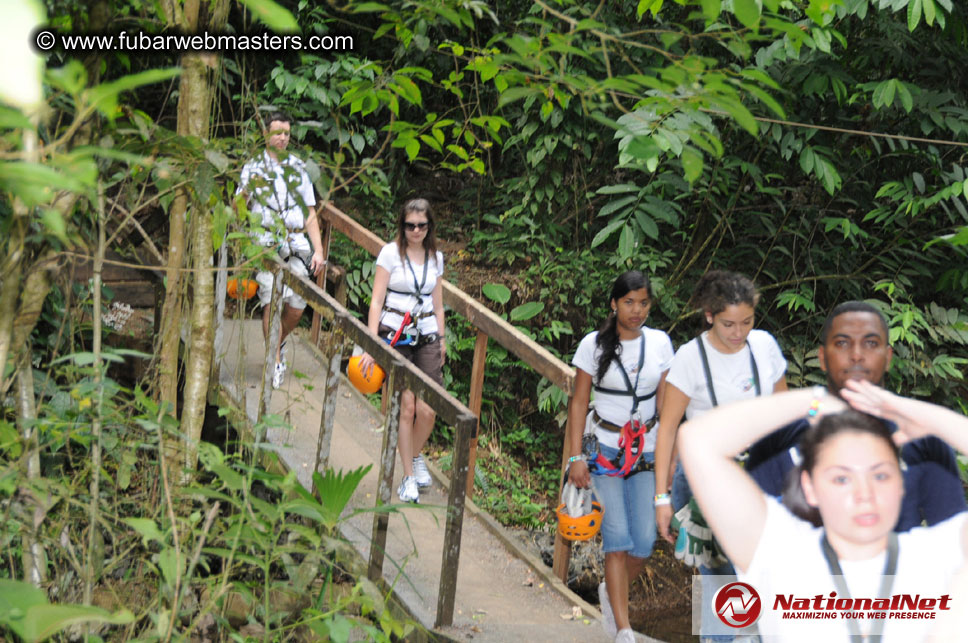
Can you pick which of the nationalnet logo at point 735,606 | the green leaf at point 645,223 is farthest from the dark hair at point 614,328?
the green leaf at point 645,223

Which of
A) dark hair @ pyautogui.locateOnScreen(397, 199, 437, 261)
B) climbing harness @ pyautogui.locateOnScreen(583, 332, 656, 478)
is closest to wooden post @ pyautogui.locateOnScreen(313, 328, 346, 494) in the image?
dark hair @ pyautogui.locateOnScreen(397, 199, 437, 261)

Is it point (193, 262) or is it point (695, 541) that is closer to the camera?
point (695, 541)

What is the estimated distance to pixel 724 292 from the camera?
2.99 metres

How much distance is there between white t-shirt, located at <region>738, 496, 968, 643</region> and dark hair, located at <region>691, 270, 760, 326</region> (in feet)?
4.12

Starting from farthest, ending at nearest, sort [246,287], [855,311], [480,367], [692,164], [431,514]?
[246,287]
[480,367]
[431,514]
[855,311]
[692,164]

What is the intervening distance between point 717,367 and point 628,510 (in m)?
0.77

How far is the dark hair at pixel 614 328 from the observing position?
133 inches

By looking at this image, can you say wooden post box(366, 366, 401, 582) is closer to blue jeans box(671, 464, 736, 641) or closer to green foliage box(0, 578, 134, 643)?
blue jeans box(671, 464, 736, 641)

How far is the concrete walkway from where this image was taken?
345 cm

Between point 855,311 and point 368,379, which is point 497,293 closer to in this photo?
point 368,379

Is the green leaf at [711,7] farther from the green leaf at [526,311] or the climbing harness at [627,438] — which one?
the green leaf at [526,311]

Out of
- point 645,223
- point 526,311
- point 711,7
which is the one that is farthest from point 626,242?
point 711,7

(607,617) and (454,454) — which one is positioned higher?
(454,454)

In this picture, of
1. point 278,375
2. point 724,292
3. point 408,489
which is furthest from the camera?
point 278,375
